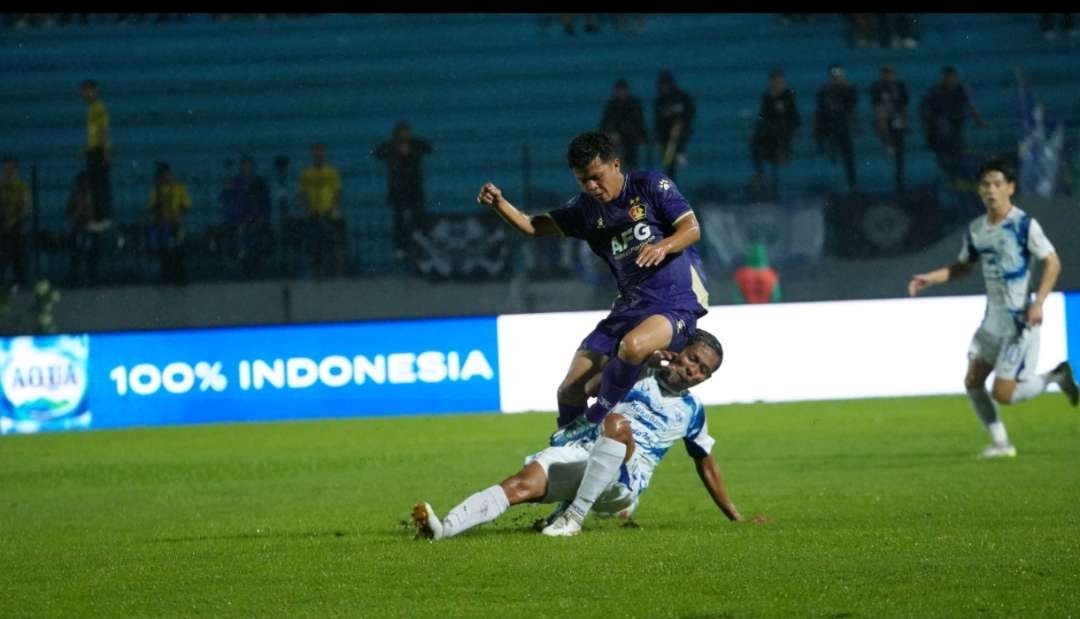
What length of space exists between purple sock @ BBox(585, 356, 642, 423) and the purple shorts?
0.40m

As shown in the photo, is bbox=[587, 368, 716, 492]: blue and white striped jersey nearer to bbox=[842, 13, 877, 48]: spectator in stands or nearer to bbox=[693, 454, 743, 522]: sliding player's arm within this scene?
bbox=[693, 454, 743, 522]: sliding player's arm

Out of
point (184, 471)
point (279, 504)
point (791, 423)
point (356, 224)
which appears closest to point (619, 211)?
point (279, 504)

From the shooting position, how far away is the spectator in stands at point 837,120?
19.4m

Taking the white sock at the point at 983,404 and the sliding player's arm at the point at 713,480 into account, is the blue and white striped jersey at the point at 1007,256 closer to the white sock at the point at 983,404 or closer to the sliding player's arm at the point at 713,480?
the white sock at the point at 983,404

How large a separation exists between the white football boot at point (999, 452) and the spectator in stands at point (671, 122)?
295 inches

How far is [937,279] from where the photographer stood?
11.9 m

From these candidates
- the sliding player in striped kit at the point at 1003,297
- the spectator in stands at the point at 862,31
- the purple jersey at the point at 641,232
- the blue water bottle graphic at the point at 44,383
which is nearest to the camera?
the purple jersey at the point at 641,232

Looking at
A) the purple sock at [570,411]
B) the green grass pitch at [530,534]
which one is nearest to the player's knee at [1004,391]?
the green grass pitch at [530,534]

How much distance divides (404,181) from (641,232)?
10.2 metres

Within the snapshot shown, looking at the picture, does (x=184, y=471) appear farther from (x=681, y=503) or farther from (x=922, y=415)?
(x=922, y=415)

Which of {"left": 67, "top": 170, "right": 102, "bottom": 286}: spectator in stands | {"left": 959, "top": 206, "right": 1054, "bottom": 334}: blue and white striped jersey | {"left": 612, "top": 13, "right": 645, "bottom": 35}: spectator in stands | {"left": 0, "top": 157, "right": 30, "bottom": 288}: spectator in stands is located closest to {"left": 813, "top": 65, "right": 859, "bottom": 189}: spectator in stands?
{"left": 612, "top": 13, "right": 645, "bottom": 35}: spectator in stands

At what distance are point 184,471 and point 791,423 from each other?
5421 mm

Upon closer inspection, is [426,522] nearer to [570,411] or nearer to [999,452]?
[570,411]

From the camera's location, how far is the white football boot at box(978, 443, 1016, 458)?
12.0m
